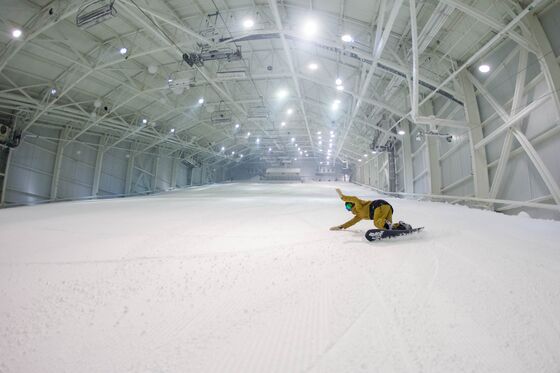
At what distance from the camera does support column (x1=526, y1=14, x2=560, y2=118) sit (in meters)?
6.27

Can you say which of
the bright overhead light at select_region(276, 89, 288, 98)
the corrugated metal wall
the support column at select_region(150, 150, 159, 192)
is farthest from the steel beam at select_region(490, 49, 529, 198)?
the support column at select_region(150, 150, 159, 192)

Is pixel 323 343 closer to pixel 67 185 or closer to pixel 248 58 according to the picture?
pixel 248 58

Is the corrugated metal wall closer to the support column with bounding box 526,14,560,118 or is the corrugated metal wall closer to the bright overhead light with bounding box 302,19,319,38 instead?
the bright overhead light with bounding box 302,19,319,38

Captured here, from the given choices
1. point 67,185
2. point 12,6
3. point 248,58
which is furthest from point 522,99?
point 67,185

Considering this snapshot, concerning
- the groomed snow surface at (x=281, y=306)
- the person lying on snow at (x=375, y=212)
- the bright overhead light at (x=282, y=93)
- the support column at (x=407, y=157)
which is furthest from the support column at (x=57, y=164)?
the support column at (x=407, y=157)

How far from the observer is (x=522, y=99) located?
756 centimetres

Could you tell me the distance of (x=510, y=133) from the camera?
789 cm

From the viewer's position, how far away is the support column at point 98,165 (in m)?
19.0

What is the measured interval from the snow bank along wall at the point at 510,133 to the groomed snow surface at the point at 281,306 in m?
5.68

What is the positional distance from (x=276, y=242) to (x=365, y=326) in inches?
83.4

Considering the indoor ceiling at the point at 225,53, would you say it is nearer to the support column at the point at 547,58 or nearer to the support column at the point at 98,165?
the support column at the point at 547,58

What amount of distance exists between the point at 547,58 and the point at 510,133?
2.35m

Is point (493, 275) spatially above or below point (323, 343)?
above

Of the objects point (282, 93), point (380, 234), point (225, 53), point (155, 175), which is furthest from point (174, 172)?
point (380, 234)
